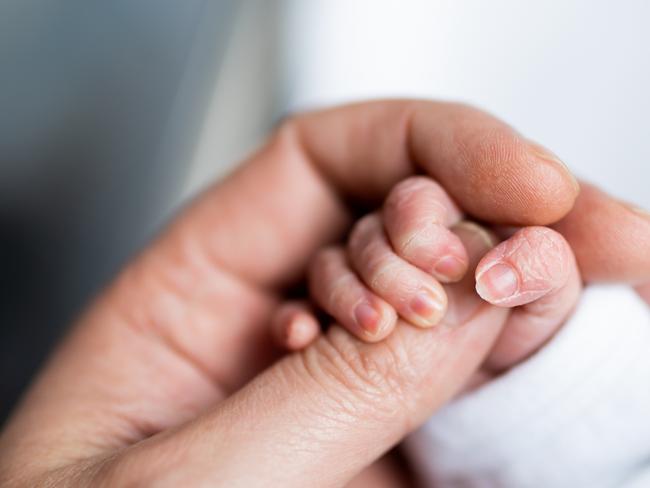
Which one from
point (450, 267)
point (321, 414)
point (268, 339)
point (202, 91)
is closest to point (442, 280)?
point (450, 267)

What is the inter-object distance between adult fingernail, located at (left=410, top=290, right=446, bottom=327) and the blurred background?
0.46 metres

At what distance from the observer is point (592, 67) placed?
0.92 metres

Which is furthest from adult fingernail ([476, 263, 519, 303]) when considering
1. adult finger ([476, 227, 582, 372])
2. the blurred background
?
the blurred background

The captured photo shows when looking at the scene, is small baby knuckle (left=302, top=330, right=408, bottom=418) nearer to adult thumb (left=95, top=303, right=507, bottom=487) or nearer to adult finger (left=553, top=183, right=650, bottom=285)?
adult thumb (left=95, top=303, right=507, bottom=487)

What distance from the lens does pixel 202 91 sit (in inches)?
51.9

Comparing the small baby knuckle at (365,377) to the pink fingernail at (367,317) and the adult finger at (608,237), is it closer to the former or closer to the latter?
the pink fingernail at (367,317)

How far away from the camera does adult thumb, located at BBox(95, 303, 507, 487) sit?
1.48ft

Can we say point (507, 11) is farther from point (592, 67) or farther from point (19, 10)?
point (19, 10)

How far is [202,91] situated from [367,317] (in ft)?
2.98

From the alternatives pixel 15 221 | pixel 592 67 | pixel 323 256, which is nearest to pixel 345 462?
pixel 323 256

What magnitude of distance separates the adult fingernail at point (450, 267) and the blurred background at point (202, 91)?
1.42ft

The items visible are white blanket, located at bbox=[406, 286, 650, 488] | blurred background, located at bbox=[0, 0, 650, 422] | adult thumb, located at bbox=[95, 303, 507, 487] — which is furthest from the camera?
blurred background, located at bbox=[0, 0, 650, 422]

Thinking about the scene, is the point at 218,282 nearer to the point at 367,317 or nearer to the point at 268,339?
the point at 268,339

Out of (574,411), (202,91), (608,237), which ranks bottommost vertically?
(574,411)
